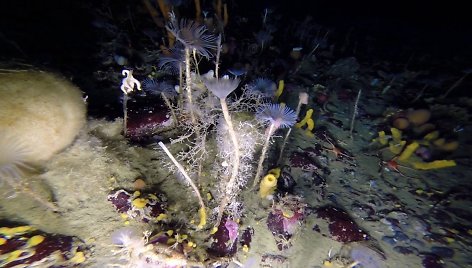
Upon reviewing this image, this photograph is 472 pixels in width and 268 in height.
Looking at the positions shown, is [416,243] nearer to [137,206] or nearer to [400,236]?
[400,236]

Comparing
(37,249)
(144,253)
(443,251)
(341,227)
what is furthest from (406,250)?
(37,249)

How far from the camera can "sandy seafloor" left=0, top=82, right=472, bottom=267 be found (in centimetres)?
260

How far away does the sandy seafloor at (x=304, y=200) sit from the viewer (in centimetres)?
260

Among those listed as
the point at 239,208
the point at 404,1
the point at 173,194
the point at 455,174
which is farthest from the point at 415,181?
the point at 404,1

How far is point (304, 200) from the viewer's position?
12.2ft

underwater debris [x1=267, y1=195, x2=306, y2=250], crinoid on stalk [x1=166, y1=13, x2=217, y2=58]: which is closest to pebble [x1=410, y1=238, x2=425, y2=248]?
underwater debris [x1=267, y1=195, x2=306, y2=250]

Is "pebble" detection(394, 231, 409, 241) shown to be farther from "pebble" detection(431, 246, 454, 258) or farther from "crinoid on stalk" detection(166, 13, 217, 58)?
"crinoid on stalk" detection(166, 13, 217, 58)

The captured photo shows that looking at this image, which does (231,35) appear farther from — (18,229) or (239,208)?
(18,229)

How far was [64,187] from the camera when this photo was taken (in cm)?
272

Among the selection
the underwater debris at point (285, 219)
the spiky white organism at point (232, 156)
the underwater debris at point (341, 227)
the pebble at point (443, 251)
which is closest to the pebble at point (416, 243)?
the pebble at point (443, 251)

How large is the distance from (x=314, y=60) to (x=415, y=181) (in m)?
4.11

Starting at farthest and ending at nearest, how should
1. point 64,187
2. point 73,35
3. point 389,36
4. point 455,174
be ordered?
point 389,36 → point 73,35 → point 455,174 → point 64,187

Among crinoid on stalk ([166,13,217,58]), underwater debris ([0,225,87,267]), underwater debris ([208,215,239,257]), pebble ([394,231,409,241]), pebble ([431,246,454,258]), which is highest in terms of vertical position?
crinoid on stalk ([166,13,217,58])

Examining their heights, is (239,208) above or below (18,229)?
below
